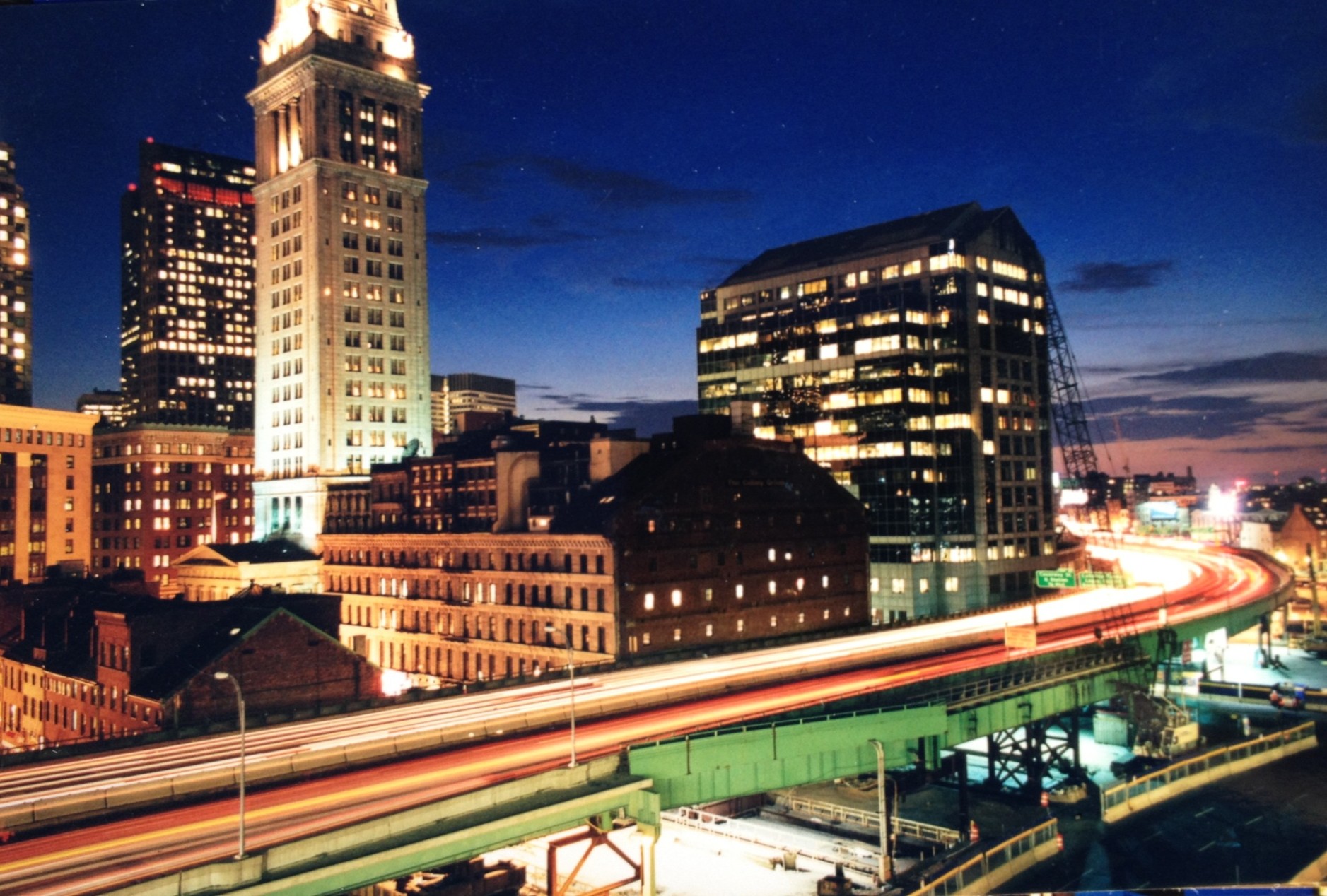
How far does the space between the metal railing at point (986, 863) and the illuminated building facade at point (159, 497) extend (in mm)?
116296

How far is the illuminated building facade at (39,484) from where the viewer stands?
89.2m

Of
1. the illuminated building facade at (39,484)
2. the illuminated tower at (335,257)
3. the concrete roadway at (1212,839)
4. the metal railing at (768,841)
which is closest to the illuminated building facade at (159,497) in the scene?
the illuminated tower at (335,257)

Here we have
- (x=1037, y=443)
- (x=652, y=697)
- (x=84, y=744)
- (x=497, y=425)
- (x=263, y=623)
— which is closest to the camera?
(x=84, y=744)

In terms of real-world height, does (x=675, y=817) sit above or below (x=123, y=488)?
below

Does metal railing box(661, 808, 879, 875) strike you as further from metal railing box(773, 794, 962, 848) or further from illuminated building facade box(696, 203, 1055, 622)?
illuminated building facade box(696, 203, 1055, 622)

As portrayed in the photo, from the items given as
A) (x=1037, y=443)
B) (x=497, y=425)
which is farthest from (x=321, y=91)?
(x=1037, y=443)

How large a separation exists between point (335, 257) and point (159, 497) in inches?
2038

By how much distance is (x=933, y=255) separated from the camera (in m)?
107

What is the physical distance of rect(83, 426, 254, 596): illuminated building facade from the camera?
135 meters

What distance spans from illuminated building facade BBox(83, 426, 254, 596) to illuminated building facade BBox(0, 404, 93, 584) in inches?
1478

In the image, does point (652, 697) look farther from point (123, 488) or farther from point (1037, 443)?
point (123, 488)

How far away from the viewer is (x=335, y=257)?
109m

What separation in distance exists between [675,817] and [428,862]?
26567mm

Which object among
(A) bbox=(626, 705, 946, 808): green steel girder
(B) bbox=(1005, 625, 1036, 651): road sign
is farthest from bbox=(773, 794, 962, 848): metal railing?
(B) bbox=(1005, 625, 1036, 651): road sign
